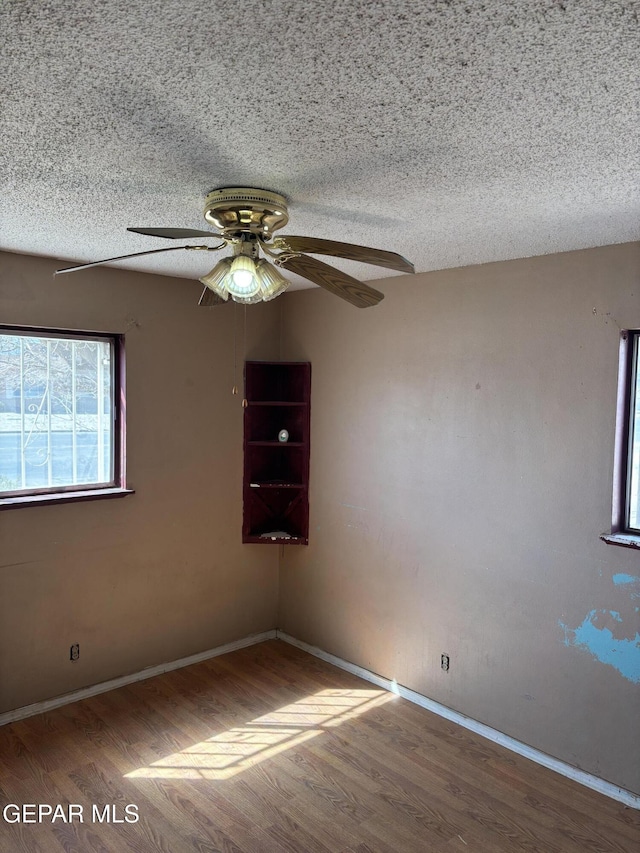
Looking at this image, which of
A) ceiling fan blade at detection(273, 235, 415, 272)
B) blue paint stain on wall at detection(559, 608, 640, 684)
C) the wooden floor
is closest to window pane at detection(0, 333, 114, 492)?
the wooden floor

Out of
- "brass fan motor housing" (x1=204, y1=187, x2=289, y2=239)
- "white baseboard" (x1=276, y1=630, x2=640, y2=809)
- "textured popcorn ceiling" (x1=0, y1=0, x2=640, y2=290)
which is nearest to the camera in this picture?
"textured popcorn ceiling" (x1=0, y1=0, x2=640, y2=290)

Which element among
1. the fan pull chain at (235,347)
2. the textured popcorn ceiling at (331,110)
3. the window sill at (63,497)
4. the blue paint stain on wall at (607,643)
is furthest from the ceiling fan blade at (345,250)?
the fan pull chain at (235,347)

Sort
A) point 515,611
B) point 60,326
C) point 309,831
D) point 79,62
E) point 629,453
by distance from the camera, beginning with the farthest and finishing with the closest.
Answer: point 60,326, point 515,611, point 629,453, point 309,831, point 79,62

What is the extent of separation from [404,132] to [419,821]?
2.62 metres

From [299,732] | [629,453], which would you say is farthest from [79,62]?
[299,732]

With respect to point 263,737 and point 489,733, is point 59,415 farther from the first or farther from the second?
point 489,733

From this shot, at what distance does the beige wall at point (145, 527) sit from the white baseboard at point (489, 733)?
689mm

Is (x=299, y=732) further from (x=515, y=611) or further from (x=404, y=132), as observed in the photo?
(x=404, y=132)

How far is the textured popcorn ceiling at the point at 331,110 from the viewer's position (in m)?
1.11

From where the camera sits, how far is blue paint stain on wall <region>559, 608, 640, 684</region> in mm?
2734

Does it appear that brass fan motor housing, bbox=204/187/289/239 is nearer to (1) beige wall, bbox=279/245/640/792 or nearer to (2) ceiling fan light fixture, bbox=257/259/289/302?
(2) ceiling fan light fixture, bbox=257/259/289/302

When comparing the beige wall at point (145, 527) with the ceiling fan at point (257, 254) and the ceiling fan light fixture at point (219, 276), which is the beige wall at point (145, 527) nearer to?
the ceiling fan at point (257, 254)

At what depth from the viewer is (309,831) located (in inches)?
100

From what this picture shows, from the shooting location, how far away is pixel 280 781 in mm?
2865
